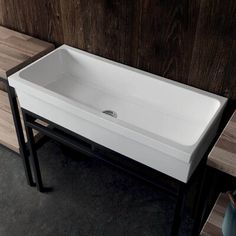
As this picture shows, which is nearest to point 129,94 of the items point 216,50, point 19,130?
point 216,50

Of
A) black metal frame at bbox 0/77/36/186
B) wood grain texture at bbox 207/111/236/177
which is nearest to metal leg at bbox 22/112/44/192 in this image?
black metal frame at bbox 0/77/36/186

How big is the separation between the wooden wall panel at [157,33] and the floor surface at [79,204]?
0.62 metres

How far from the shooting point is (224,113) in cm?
153

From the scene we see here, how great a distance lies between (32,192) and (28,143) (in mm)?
387

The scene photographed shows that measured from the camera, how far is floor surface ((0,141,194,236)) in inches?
73.8

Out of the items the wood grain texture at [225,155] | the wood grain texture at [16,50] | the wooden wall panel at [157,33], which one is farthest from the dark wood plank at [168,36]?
the wood grain texture at [16,50]

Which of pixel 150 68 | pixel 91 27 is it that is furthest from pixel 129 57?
pixel 91 27

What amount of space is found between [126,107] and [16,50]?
660 millimetres

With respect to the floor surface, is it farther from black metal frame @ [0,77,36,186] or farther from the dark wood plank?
the dark wood plank

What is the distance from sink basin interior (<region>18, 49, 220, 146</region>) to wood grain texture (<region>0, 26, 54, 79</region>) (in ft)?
0.27

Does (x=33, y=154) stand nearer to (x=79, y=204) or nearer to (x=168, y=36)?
(x=79, y=204)

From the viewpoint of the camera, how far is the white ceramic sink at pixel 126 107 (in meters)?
1.28

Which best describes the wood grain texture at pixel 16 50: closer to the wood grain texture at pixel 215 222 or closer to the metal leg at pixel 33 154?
the metal leg at pixel 33 154

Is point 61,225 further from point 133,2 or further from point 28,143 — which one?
point 133,2
